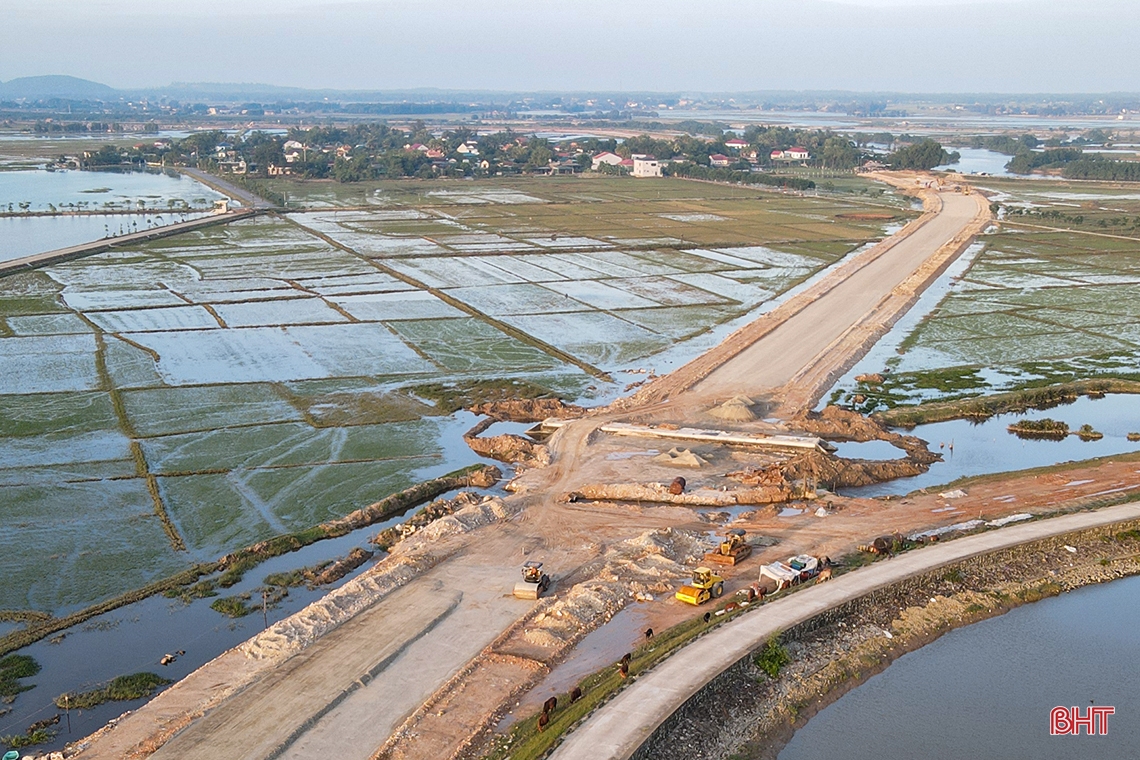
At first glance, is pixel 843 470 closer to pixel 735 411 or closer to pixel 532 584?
pixel 735 411

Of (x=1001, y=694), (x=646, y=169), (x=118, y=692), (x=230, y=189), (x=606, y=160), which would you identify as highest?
(x=606, y=160)

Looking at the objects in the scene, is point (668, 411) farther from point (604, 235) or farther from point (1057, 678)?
point (604, 235)

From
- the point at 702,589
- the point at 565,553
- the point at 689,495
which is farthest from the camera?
the point at 689,495

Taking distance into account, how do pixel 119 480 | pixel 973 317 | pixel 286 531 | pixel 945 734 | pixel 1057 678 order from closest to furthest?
pixel 945 734
pixel 1057 678
pixel 286 531
pixel 119 480
pixel 973 317

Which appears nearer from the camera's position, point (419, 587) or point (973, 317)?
point (419, 587)

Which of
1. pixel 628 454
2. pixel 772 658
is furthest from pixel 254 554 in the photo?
pixel 772 658

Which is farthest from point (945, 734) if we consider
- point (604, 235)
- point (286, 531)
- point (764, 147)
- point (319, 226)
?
point (764, 147)

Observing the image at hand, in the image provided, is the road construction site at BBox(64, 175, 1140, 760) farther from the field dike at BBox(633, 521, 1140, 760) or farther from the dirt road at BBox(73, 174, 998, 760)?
the field dike at BBox(633, 521, 1140, 760)
